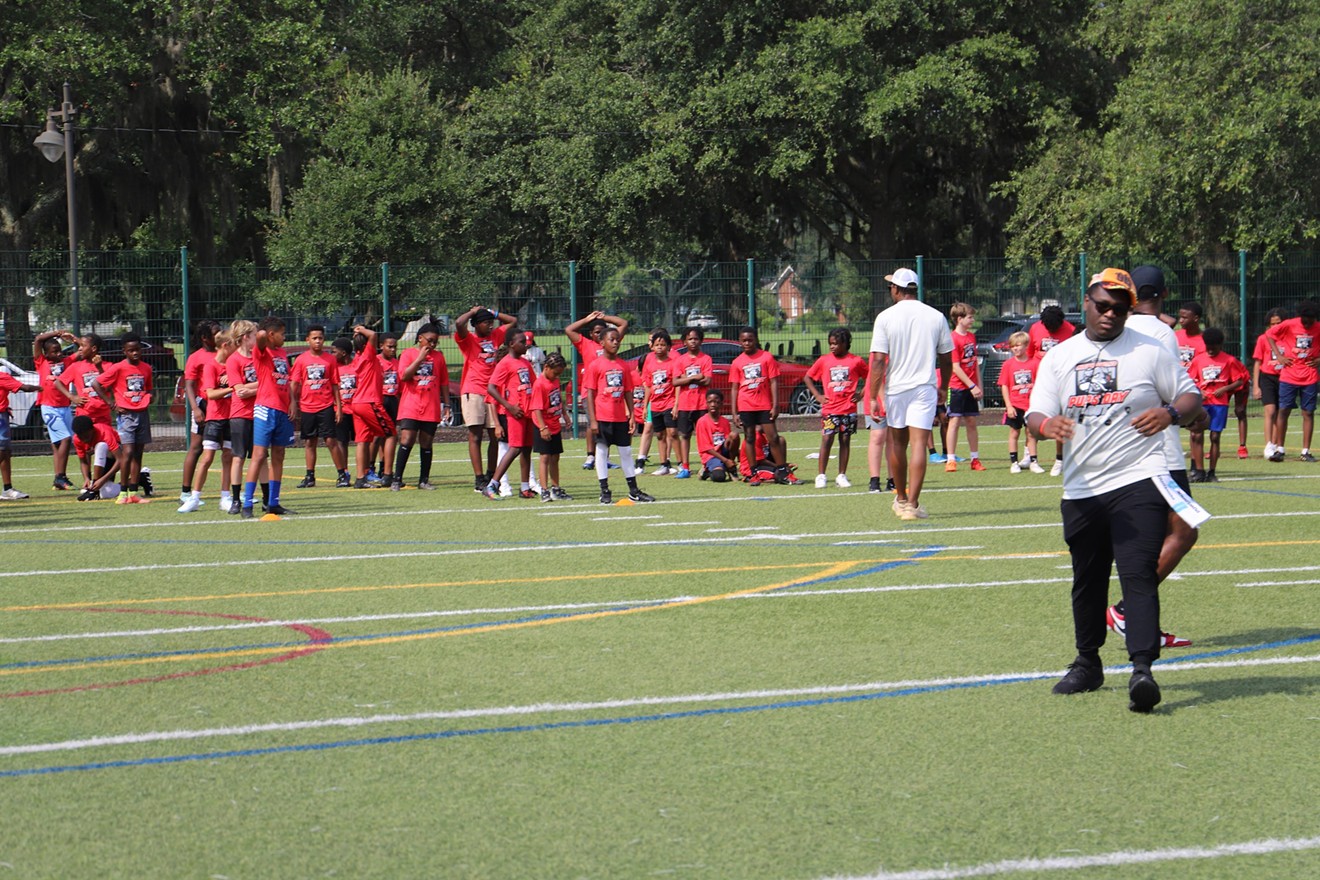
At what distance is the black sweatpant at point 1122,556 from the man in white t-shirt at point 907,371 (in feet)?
21.6

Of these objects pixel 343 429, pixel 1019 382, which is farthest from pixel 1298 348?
pixel 343 429

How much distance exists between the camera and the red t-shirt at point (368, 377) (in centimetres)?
1905

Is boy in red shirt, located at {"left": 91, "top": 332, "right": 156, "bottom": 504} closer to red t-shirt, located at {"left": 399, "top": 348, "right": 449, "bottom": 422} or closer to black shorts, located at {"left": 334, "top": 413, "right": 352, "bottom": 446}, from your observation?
black shorts, located at {"left": 334, "top": 413, "right": 352, "bottom": 446}

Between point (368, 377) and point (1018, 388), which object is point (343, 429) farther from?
point (1018, 388)

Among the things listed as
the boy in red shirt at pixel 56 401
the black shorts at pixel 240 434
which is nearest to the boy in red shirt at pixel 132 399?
the boy in red shirt at pixel 56 401

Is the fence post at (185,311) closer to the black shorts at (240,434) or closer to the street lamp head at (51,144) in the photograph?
the street lamp head at (51,144)

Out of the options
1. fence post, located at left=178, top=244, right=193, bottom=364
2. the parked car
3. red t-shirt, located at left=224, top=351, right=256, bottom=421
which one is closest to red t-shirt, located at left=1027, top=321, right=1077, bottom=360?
the parked car

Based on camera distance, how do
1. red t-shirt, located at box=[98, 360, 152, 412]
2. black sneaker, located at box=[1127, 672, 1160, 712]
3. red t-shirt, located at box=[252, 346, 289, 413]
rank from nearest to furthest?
black sneaker, located at box=[1127, 672, 1160, 712] < red t-shirt, located at box=[252, 346, 289, 413] < red t-shirt, located at box=[98, 360, 152, 412]

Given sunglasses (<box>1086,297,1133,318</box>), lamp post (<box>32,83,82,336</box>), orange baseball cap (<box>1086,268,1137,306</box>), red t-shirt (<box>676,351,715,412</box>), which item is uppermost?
lamp post (<box>32,83,82,336</box>)

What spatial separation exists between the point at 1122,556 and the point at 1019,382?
1277cm

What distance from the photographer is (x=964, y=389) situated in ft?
63.5

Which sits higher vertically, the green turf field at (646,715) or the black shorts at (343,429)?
the black shorts at (343,429)

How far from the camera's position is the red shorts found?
18922 millimetres

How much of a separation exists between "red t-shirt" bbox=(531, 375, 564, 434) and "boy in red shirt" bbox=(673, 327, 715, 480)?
3305mm
